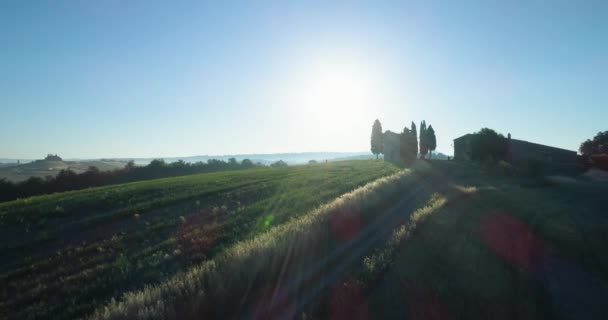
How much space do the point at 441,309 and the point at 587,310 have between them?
8.69 feet

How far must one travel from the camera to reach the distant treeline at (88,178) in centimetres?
3544

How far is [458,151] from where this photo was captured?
61.1m

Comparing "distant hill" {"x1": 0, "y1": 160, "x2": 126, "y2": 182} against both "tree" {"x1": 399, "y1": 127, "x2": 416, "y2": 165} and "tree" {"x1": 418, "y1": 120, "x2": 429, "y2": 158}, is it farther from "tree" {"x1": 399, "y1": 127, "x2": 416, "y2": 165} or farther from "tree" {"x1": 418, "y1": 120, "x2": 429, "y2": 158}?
"tree" {"x1": 418, "y1": 120, "x2": 429, "y2": 158}

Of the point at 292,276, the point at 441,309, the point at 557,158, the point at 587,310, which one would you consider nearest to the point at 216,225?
the point at 292,276

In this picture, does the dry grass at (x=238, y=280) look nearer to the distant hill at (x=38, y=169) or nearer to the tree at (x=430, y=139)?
the tree at (x=430, y=139)

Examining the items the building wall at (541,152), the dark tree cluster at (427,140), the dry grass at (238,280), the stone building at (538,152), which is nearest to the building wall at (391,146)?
the dark tree cluster at (427,140)

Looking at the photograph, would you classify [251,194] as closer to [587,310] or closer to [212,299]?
[212,299]

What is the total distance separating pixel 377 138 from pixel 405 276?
7513cm

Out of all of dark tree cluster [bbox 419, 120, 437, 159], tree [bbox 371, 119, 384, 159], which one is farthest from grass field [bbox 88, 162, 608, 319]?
tree [bbox 371, 119, 384, 159]

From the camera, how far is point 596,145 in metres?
49.2

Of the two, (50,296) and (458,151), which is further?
(458,151)

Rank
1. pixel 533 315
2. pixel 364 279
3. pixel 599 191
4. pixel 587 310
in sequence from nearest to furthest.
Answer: pixel 533 315 < pixel 587 310 < pixel 364 279 < pixel 599 191

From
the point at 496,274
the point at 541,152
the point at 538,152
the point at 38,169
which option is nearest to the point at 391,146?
the point at 538,152

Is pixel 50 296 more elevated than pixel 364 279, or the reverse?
pixel 364 279
